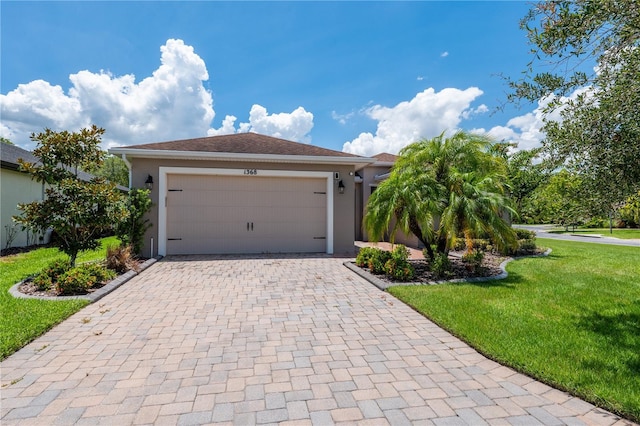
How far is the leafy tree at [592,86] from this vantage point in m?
3.36

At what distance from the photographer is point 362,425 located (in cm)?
231

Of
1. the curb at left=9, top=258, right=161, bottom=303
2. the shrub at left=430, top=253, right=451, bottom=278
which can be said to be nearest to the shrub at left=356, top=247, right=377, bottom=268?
the shrub at left=430, top=253, right=451, bottom=278

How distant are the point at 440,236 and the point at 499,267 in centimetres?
211

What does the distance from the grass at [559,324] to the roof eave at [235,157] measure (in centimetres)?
562

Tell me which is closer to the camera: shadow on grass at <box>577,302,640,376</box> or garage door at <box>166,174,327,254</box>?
shadow on grass at <box>577,302,640,376</box>

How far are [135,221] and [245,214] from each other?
324 cm

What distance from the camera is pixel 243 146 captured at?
10773 mm

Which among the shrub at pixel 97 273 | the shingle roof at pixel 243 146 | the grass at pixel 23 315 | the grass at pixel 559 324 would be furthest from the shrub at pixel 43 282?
the grass at pixel 559 324

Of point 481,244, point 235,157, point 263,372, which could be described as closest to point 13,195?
point 235,157

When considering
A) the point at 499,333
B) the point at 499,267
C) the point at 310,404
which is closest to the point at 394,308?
the point at 499,333

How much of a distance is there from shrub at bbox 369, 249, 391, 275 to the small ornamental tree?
20.1 feet

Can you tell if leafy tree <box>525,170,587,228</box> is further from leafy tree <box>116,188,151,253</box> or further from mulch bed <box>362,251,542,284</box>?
leafy tree <box>116,188,151,253</box>

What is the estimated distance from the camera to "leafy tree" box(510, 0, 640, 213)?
3.36m

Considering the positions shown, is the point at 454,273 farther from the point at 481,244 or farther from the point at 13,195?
the point at 13,195
